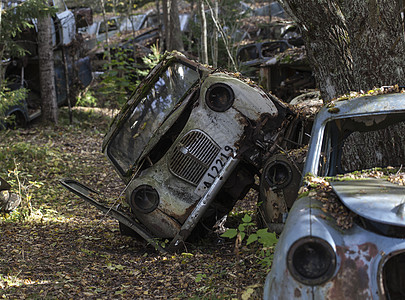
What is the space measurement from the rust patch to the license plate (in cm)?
302

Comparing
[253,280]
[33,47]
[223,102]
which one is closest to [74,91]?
[33,47]

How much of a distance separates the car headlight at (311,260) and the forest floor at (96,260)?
125 centimetres

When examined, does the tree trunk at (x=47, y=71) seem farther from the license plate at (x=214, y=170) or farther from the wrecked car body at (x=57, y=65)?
the license plate at (x=214, y=170)

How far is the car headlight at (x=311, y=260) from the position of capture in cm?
280

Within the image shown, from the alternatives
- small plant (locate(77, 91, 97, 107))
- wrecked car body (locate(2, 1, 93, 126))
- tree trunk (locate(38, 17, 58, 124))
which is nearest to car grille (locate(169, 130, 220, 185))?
wrecked car body (locate(2, 1, 93, 126))

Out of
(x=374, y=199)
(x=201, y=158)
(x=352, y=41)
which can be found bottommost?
(x=201, y=158)

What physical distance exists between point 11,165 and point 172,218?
5686 millimetres

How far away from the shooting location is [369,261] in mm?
2793

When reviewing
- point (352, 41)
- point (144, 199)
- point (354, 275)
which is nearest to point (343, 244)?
point (354, 275)

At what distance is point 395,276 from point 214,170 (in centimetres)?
310

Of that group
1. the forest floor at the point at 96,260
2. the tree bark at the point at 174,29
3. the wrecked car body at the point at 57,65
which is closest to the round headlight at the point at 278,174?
the forest floor at the point at 96,260

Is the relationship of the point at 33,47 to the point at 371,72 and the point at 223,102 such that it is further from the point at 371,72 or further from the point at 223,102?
the point at 371,72

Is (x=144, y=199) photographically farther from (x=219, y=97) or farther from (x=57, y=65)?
(x=57, y=65)

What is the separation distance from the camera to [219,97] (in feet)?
19.7
